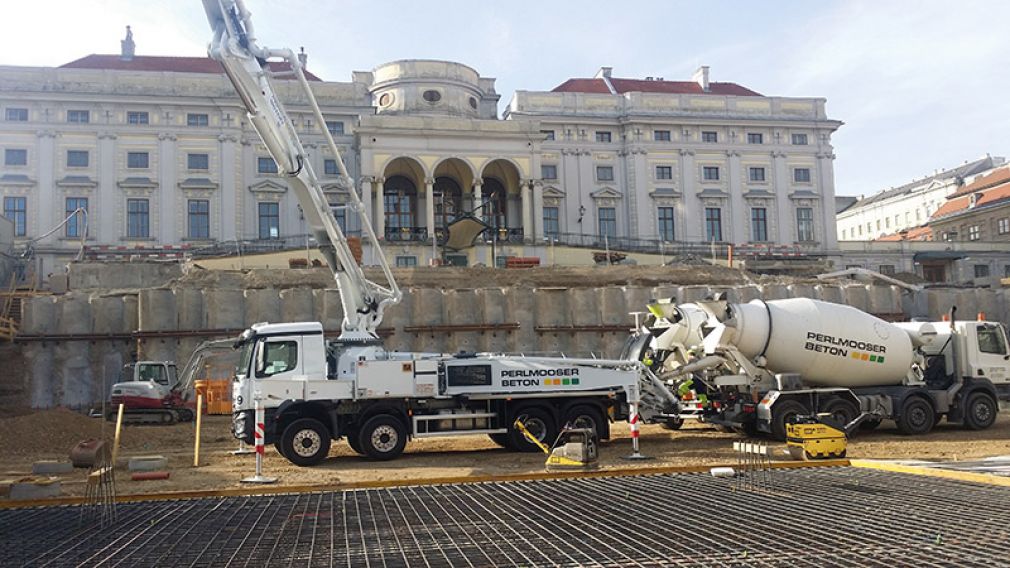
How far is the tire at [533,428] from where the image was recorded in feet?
59.2

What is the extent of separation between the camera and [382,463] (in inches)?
665

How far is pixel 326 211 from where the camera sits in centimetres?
1891

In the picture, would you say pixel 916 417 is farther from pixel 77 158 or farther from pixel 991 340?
pixel 77 158

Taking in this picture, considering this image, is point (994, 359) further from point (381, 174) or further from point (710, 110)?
point (710, 110)

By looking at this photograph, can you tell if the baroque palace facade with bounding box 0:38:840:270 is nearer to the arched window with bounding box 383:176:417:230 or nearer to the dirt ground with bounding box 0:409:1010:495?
the arched window with bounding box 383:176:417:230

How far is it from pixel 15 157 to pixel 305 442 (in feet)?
154

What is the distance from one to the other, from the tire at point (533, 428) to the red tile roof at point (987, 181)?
220 feet

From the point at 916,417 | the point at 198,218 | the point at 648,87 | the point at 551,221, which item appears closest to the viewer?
the point at 916,417

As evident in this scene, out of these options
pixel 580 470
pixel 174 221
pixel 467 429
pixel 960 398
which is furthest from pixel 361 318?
pixel 174 221

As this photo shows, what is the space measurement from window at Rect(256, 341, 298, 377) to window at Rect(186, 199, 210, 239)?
41440 mm

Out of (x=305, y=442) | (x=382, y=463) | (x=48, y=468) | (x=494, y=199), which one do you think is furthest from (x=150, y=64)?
(x=382, y=463)

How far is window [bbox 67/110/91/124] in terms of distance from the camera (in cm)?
5441

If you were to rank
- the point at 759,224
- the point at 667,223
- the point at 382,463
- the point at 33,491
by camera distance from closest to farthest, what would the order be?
the point at 33,491 < the point at 382,463 < the point at 667,223 < the point at 759,224

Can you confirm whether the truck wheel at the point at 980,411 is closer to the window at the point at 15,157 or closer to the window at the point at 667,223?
the window at the point at 667,223
